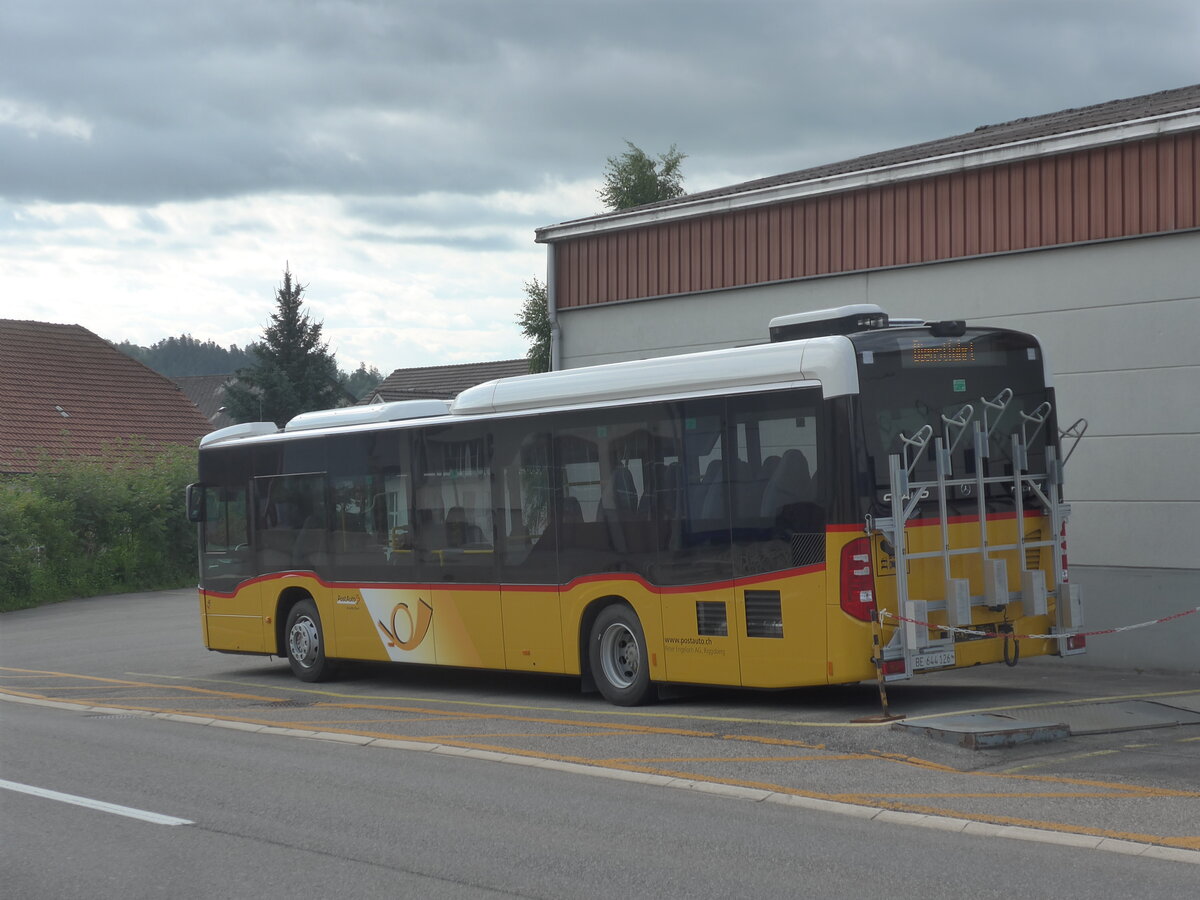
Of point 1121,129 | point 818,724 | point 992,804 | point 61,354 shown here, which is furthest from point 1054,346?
point 61,354

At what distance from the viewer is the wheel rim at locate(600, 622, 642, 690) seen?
42.9 feet

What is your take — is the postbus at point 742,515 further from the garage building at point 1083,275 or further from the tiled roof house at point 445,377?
the tiled roof house at point 445,377

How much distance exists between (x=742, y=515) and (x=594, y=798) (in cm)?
370

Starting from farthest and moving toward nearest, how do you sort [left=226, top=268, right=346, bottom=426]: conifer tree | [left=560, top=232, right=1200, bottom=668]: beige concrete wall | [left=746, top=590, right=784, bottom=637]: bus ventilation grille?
1. [left=226, top=268, right=346, bottom=426]: conifer tree
2. [left=560, top=232, right=1200, bottom=668]: beige concrete wall
3. [left=746, top=590, right=784, bottom=637]: bus ventilation grille

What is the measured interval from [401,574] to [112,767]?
5.00 m

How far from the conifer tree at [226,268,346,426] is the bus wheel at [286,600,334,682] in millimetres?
39696

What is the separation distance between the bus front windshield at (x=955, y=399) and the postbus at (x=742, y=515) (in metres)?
0.02

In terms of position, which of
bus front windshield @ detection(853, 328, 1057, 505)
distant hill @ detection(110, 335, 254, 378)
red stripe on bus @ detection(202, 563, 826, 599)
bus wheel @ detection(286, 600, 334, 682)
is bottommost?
bus wheel @ detection(286, 600, 334, 682)

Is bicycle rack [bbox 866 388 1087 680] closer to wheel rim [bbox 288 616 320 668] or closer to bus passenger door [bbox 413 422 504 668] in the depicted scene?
bus passenger door [bbox 413 422 504 668]

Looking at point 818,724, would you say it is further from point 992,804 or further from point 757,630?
point 992,804

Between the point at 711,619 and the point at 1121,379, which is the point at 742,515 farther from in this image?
the point at 1121,379

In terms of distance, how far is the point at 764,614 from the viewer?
1171 cm

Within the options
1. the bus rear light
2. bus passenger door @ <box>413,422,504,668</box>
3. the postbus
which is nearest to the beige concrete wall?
the postbus

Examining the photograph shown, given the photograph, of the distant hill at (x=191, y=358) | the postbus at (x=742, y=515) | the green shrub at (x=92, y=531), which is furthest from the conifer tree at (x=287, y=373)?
the distant hill at (x=191, y=358)
